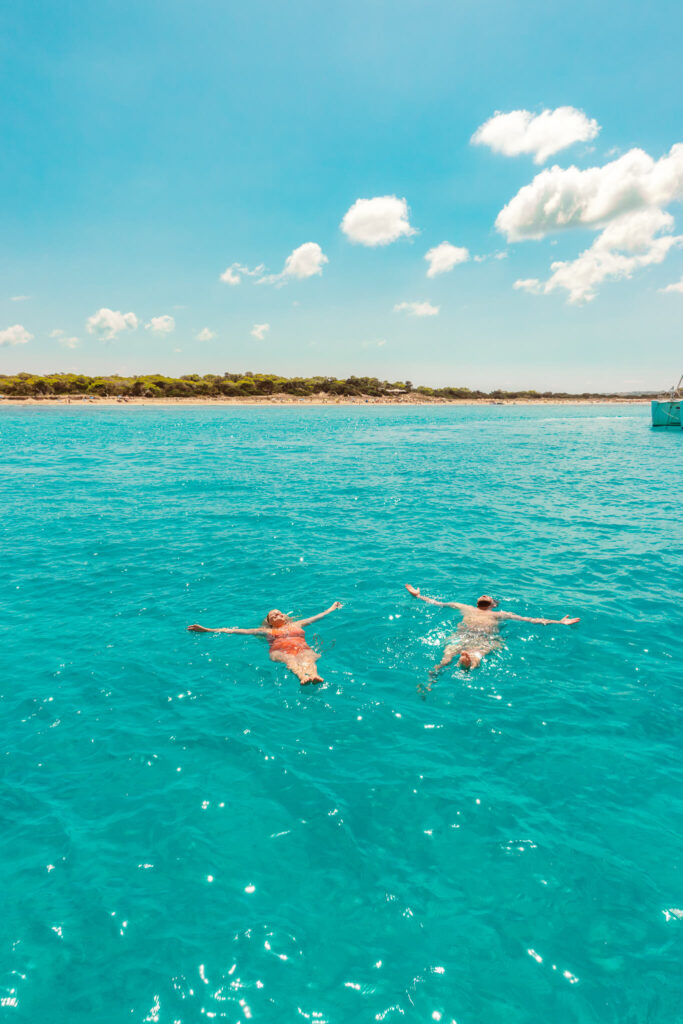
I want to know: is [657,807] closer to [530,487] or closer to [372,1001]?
[372,1001]

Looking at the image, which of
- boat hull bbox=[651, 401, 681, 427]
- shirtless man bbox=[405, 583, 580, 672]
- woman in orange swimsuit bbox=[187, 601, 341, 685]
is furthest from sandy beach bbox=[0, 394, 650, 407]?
shirtless man bbox=[405, 583, 580, 672]

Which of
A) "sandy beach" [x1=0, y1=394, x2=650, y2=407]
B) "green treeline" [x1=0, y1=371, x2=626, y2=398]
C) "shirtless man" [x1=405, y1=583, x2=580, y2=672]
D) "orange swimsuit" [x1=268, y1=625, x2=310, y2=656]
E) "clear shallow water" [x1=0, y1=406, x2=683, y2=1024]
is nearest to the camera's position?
"clear shallow water" [x1=0, y1=406, x2=683, y2=1024]

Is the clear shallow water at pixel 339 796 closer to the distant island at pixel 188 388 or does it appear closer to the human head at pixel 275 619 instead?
the human head at pixel 275 619

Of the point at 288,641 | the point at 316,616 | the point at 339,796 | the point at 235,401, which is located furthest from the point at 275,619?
the point at 235,401

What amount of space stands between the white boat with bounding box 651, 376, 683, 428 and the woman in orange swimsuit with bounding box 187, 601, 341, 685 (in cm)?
8074

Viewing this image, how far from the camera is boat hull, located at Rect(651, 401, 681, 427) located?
7200 cm

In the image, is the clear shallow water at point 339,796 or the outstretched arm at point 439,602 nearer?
the clear shallow water at point 339,796

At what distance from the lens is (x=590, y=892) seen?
19.7 feet

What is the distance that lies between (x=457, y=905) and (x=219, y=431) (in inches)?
2795

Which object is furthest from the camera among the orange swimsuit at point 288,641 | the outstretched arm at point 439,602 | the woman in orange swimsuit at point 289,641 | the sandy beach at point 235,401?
the sandy beach at point 235,401

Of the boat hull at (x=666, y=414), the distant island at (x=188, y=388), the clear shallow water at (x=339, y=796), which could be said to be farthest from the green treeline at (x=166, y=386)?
the clear shallow water at (x=339, y=796)

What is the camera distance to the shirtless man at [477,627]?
429 inches

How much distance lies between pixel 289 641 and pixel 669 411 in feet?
275

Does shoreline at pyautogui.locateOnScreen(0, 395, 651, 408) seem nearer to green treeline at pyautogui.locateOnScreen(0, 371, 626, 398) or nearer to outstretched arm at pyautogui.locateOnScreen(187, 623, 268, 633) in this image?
green treeline at pyautogui.locateOnScreen(0, 371, 626, 398)
